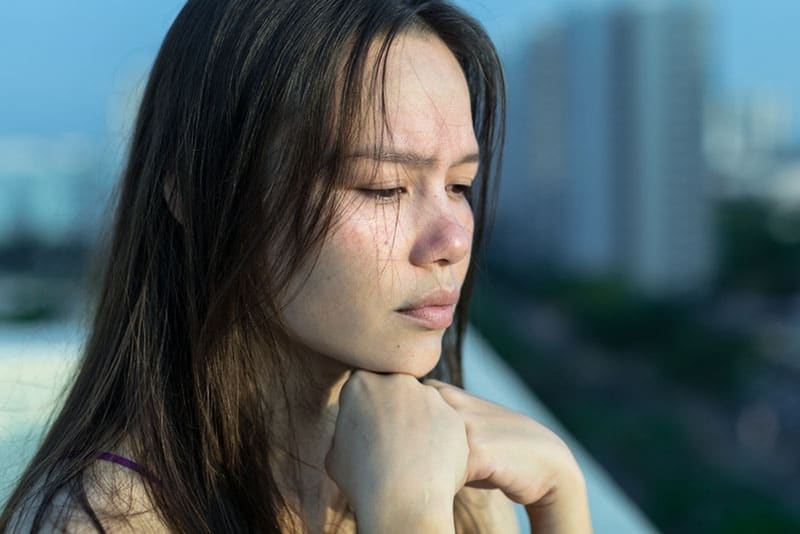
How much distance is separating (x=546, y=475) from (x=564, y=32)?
146 feet

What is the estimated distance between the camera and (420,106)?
58.8 inches

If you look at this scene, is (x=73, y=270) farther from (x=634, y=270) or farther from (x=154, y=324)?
(x=634, y=270)

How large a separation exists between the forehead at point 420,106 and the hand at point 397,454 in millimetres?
361

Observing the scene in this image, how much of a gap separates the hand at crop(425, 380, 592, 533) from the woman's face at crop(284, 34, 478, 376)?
15 centimetres

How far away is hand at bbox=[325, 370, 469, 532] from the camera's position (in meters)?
1.37

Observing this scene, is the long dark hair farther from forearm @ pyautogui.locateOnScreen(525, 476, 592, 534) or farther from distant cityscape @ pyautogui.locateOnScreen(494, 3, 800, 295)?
distant cityscape @ pyautogui.locateOnScreen(494, 3, 800, 295)

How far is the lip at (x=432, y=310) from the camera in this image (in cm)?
149

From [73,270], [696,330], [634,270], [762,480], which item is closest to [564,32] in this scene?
[634,270]

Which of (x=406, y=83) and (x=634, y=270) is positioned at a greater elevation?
(x=406, y=83)

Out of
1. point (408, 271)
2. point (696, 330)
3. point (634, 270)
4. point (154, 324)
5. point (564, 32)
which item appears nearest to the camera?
point (408, 271)

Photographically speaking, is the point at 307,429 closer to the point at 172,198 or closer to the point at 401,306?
the point at 401,306

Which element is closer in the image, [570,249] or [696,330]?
[696,330]

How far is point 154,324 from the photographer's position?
1.58m

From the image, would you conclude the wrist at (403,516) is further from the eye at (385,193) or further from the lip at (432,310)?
the eye at (385,193)
